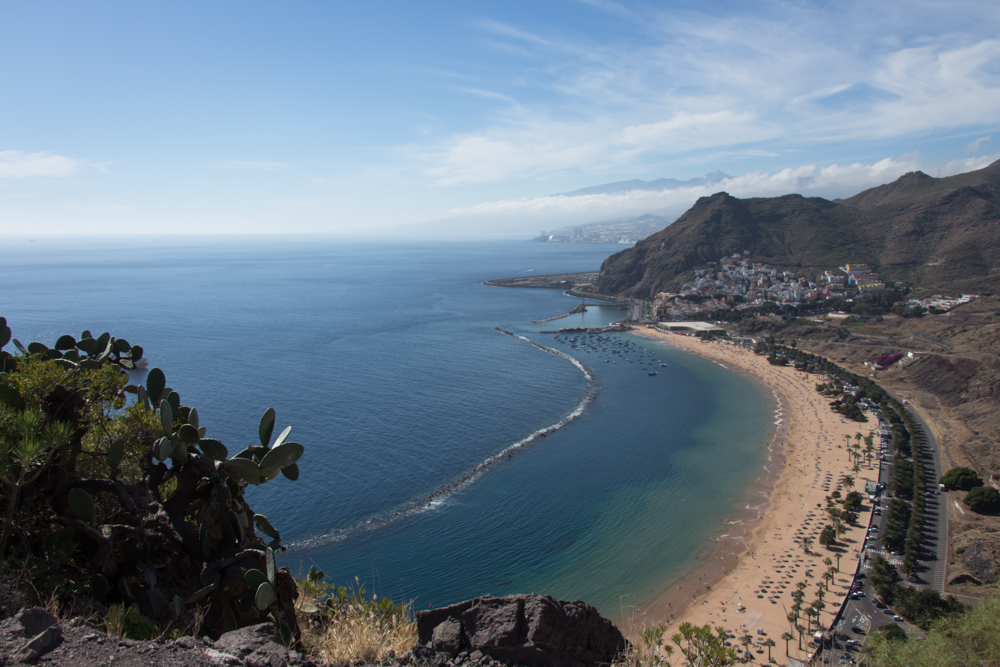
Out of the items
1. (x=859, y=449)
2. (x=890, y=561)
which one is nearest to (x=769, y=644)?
(x=890, y=561)

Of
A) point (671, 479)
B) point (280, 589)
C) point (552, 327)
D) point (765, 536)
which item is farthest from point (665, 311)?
point (280, 589)

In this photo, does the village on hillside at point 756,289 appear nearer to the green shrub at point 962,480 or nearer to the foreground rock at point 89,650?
the green shrub at point 962,480

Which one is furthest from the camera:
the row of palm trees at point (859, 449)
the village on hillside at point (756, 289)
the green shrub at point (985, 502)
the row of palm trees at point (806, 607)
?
the village on hillside at point (756, 289)

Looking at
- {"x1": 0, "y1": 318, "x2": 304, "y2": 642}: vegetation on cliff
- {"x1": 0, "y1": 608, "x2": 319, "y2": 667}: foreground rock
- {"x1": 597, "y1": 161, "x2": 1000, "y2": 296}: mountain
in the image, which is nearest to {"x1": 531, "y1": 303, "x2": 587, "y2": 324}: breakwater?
{"x1": 597, "y1": 161, "x2": 1000, "y2": 296}: mountain

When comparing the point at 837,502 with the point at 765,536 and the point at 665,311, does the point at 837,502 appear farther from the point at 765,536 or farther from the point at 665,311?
the point at 665,311

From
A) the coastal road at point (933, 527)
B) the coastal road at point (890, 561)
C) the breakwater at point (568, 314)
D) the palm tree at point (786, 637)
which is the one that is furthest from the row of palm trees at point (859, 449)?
the breakwater at point (568, 314)

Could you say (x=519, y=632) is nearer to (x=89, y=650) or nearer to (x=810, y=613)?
(x=89, y=650)

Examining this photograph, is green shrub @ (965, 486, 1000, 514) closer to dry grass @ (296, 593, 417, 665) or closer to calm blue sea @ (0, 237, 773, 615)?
calm blue sea @ (0, 237, 773, 615)
